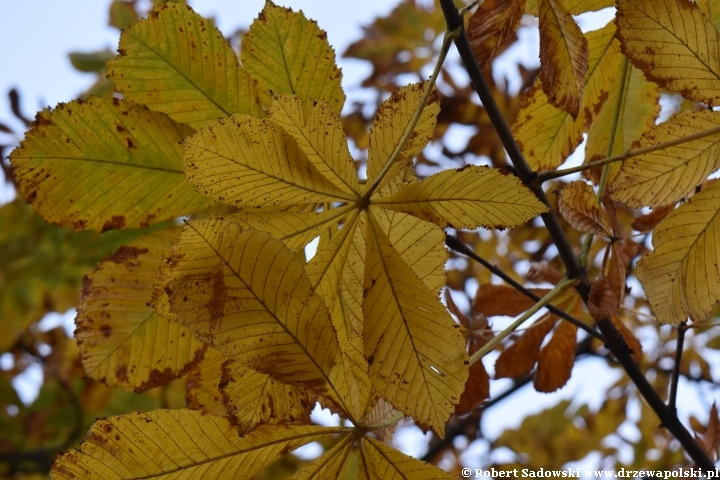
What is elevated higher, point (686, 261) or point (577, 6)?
point (577, 6)

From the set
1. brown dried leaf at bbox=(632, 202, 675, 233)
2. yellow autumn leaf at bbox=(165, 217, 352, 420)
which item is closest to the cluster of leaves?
yellow autumn leaf at bbox=(165, 217, 352, 420)

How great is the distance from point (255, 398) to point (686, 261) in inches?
16.7

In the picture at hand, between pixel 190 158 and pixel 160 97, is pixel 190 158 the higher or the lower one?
the lower one

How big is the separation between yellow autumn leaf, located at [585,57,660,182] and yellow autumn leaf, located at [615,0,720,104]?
22cm

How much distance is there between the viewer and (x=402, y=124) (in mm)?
572

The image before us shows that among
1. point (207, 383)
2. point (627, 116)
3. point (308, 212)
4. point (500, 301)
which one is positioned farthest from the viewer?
point (500, 301)

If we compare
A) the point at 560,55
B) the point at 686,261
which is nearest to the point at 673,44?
the point at 560,55

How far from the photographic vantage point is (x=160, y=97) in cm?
71

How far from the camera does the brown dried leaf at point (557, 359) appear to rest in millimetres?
944

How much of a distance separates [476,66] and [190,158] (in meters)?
0.27

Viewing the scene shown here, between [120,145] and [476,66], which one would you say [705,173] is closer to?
[476,66]

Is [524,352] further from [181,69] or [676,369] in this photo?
[181,69]

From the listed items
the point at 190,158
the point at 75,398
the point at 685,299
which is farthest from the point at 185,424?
the point at 75,398

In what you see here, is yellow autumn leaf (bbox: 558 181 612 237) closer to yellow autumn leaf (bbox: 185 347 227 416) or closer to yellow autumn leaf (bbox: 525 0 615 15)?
yellow autumn leaf (bbox: 525 0 615 15)
